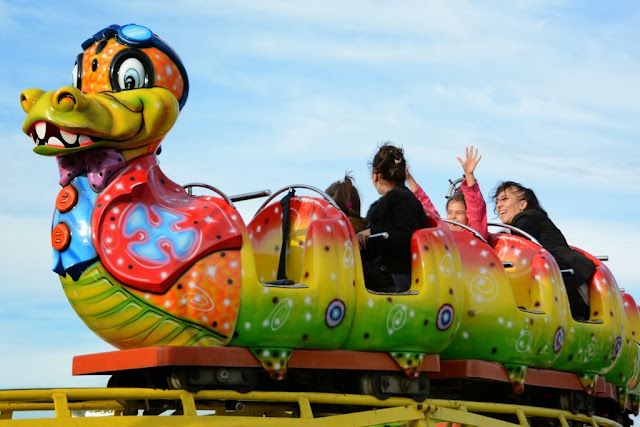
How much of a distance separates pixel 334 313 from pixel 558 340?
6.81 feet

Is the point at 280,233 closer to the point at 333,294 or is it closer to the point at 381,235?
the point at 381,235

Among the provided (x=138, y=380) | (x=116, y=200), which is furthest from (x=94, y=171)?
(x=138, y=380)

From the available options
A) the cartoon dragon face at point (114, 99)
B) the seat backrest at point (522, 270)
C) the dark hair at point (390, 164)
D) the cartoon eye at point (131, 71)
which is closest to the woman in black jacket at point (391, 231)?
the dark hair at point (390, 164)

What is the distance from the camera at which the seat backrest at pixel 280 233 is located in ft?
21.3

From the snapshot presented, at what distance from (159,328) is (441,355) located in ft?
6.89

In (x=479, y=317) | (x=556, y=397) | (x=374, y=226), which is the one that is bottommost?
(x=556, y=397)

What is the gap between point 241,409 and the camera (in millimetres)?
6070

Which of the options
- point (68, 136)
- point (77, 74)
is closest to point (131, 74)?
point (77, 74)

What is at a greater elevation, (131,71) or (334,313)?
(131,71)

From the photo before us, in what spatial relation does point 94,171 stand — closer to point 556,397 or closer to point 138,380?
point 138,380

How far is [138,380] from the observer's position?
20.9ft

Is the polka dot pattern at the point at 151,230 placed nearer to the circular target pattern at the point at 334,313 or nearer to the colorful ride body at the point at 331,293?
the colorful ride body at the point at 331,293

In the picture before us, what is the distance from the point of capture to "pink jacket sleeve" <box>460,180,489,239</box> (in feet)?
25.7

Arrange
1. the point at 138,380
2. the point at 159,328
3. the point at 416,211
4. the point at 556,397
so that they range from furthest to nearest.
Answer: the point at 556,397
the point at 416,211
the point at 138,380
the point at 159,328
